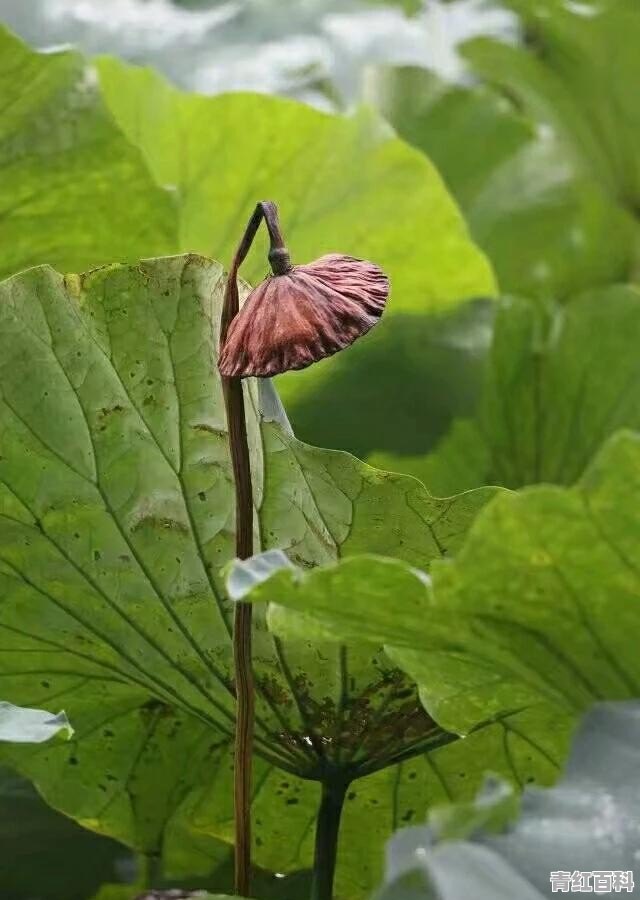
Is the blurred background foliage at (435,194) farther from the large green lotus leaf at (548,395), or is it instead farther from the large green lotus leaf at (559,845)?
the large green lotus leaf at (559,845)

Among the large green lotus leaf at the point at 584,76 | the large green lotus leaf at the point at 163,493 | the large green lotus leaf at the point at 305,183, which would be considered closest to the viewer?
the large green lotus leaf at the point at 163,493

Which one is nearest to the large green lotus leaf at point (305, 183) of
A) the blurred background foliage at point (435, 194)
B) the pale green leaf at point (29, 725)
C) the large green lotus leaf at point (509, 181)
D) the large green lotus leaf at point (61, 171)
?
the blurred background foliage at point (435, 194)

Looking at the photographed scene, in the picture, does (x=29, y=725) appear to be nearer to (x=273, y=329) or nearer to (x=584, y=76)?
(x=273, y=329)

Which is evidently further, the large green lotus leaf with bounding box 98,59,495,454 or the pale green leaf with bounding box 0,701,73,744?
the large green lotus leaf with bounding box 98,59,495,454

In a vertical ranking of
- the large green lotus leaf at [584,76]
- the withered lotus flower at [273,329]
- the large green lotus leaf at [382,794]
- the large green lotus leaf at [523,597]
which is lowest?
the large green lotus leaf at [382,794]

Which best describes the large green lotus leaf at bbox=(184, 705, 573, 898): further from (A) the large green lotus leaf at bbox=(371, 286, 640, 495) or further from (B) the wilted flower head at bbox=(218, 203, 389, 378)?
(A) the large green lotus leaf at bbox=(371, 286, 640, 495)

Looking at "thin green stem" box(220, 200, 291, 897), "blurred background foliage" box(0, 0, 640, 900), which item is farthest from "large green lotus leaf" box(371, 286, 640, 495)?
"thin green stem" box(220, 200, 291, 897)

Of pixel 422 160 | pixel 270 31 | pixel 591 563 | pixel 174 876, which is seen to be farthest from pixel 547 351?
pixel 591 563

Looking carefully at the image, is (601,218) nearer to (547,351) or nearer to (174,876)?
(547,351)
